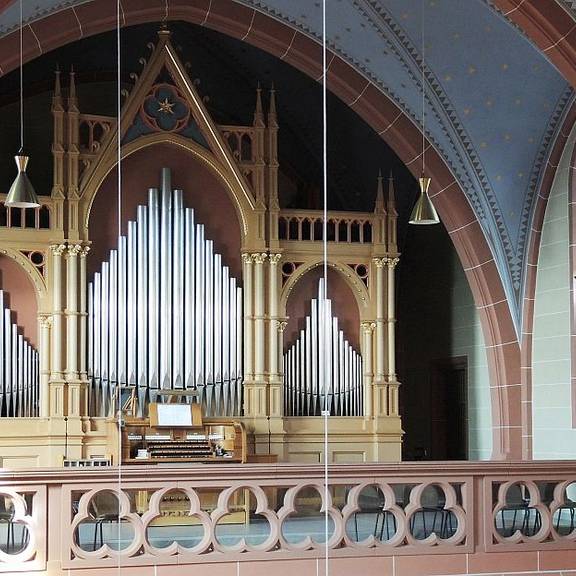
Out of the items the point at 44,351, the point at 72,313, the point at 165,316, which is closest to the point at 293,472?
the point at 165,316

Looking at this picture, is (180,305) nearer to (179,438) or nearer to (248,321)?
(248,321)

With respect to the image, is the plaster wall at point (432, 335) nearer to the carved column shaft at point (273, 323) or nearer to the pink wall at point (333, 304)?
the pink wall at point (333, 304)

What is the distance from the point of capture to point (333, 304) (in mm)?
13961

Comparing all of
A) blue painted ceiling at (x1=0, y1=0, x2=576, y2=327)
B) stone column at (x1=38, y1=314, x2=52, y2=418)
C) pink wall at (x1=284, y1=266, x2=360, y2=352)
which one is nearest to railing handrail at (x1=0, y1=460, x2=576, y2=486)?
stone column at (x1=38, y1=314, x2=52, y2=418)

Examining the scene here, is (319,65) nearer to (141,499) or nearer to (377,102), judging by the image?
(377,102)

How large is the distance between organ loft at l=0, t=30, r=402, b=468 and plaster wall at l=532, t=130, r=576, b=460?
68.4 inches

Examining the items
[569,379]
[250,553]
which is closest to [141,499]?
[250,553]

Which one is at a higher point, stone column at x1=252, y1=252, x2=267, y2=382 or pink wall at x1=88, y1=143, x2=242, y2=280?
pink wall at x1=88, y1=143, x2=242, y2=280

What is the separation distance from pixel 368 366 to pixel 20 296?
4110 millimetres

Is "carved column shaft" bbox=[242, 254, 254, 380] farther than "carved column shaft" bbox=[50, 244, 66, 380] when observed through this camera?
Yes

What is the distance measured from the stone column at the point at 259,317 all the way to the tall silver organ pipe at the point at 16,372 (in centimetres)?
248

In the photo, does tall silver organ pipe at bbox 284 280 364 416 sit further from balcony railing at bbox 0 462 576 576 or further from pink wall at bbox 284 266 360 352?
balcony railing at bbox 0 462 576 576

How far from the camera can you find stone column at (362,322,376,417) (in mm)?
13734

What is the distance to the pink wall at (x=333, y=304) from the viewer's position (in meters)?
13.8
